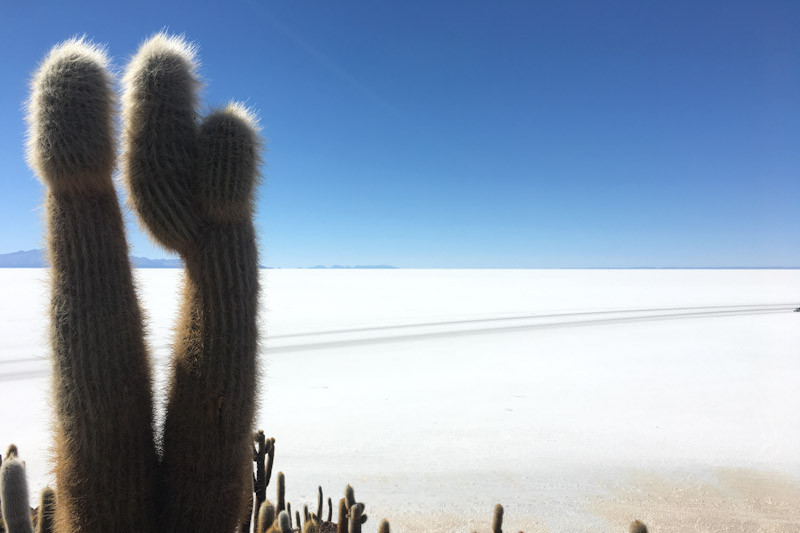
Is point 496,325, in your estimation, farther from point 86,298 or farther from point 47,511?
point 86,298

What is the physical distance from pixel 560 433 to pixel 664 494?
75.1 inches

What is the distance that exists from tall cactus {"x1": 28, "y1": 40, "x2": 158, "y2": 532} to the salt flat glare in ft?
0.89

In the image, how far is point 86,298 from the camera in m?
2.28

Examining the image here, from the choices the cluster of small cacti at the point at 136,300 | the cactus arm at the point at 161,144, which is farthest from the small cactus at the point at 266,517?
the cactus arm at the point at 161,144

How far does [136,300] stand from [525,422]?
651 cm

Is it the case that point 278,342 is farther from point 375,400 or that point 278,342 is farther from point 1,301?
point 1,301

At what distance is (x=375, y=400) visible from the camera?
27.9 ft

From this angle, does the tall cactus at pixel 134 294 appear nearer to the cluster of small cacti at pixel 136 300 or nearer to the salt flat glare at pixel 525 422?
the cluster of small cacti at pixel 136 300

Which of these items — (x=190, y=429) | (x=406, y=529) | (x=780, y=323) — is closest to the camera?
(x=190, y=429)

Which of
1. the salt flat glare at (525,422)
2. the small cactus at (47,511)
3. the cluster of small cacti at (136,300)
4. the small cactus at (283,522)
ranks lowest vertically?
the salt flat glare at (525,422)

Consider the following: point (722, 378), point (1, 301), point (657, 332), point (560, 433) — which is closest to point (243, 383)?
point (560, 433)

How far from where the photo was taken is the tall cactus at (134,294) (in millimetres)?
2279

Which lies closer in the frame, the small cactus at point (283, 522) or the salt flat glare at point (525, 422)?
the small cactus at point (283, 522)

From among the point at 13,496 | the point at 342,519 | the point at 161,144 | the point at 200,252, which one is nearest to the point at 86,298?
the point at 200,252
